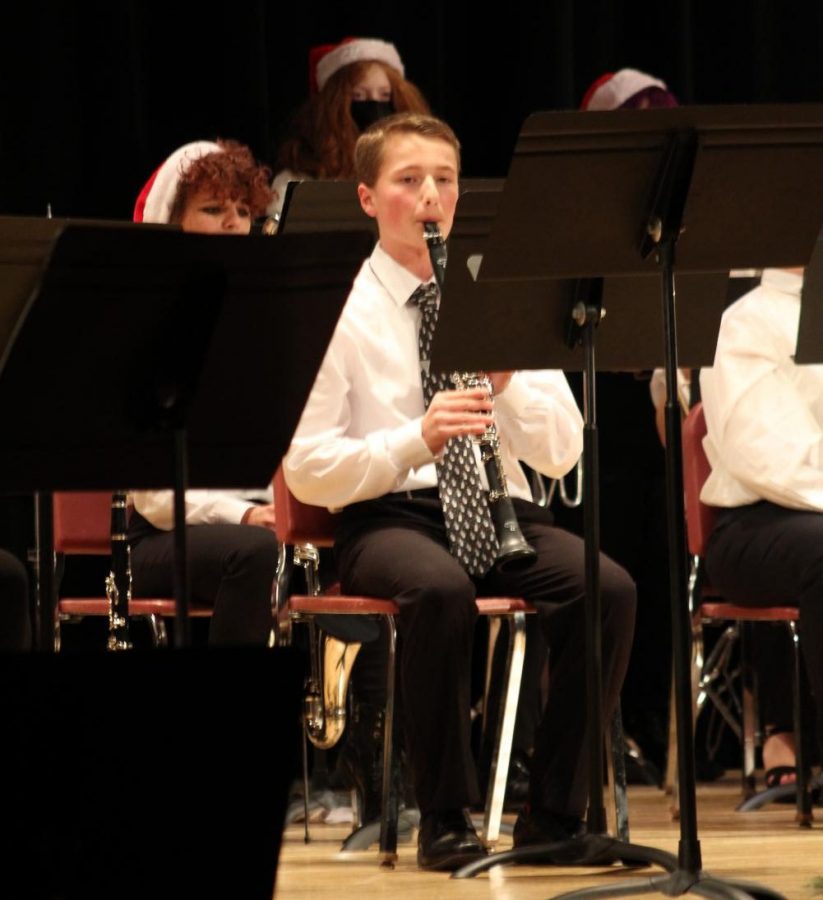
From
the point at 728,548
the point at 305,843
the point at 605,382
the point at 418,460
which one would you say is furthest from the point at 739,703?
the point at 418,460

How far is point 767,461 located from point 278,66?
194 centimetres

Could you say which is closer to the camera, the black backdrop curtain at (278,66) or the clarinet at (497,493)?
the clarinet at (497,493)

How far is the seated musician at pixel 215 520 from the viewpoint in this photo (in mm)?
3549

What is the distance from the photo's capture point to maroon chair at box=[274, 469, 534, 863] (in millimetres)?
3051

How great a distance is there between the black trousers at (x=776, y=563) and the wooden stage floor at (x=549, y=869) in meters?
0.29

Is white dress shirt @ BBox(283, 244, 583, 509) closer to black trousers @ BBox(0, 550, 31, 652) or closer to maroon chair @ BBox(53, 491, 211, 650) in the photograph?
black trousers @ BBox(0, 550, 31, 652)

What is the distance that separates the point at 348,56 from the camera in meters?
4.31

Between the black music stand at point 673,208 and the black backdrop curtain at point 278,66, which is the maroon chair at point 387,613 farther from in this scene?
the black backdrop curtain at point 278,66

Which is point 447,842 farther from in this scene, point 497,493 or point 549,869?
point 497,493

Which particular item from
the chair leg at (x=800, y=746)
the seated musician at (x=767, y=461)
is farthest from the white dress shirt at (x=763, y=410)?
the chair leg at (x=800, y=746)

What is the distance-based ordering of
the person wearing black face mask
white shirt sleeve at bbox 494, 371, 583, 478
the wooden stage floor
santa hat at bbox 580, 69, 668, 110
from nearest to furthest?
1. the wooden stage floor
2. white shirt sleeve at bbox 494, 371, 583, 478
3. the person wearing black face mask
4. santa hat at bbox 580, 69, 668, 110

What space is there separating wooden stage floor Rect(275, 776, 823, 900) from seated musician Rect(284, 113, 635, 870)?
0.39 feet

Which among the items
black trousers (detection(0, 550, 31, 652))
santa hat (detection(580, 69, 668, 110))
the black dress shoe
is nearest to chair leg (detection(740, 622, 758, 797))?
the black dress shoe

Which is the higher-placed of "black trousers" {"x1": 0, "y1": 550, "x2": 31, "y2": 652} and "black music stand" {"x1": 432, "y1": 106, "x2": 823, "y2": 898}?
"black music stand" {"x1": 432, "y1": 106, "x2": 823, "y2": 898}
